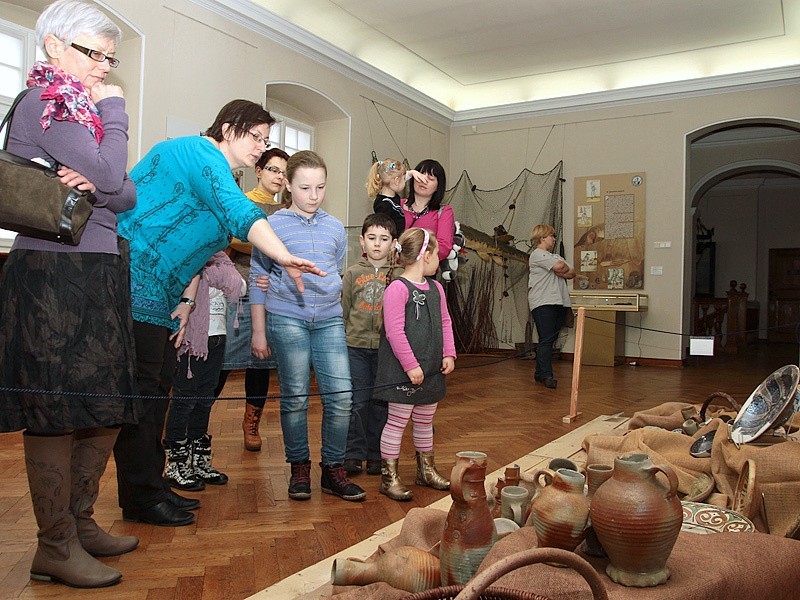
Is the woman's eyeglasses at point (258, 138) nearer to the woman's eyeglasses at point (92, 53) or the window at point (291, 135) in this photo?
the woman's eyeglasses at point (92, 53)

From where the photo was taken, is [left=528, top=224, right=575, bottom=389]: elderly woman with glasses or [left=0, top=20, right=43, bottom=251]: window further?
[left=528, top=224, right=575, bottom=389]: elderly woman with glasses

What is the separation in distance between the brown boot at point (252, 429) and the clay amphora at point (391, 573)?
6.55 ft

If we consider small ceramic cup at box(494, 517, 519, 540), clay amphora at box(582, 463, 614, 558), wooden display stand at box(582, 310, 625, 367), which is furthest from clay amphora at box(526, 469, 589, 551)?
wooden display stand at box(582, 310, 625, 367)

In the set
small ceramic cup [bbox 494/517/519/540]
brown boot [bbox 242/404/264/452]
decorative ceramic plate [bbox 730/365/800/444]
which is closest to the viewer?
small ceramic cup [bbox 494/517/519/540]

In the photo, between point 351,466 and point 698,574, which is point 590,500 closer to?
point 698,574

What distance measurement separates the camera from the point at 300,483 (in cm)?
273

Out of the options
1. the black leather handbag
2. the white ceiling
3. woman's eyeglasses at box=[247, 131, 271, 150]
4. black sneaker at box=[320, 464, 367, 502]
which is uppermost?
the white ceiling

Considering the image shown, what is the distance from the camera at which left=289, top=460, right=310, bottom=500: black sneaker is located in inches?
107

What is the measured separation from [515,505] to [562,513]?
0.49 meters

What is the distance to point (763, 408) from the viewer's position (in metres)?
2.83

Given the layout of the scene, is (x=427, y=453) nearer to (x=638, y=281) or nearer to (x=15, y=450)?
(x=15, y=450)

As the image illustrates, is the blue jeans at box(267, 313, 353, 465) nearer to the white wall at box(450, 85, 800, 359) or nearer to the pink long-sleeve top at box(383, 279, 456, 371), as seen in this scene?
the pink long-sleeve top at box(383, 279, 456, 371)

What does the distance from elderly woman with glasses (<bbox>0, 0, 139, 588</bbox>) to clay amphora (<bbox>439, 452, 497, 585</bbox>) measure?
880mm

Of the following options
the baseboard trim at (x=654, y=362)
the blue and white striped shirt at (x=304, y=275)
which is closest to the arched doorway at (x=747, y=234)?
the baseboard trim at (x=654, y=362)
